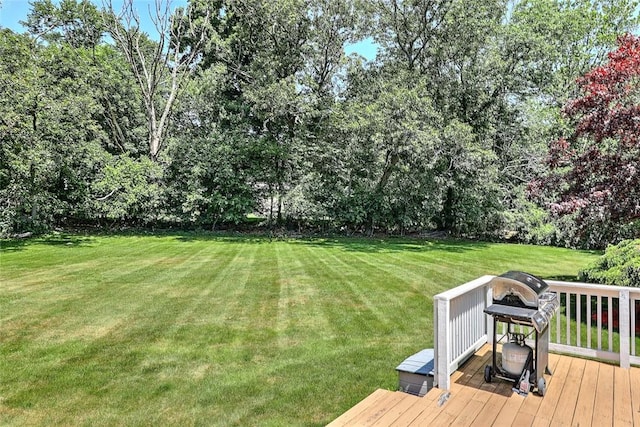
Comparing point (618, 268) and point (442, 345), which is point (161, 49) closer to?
point (618, 268)

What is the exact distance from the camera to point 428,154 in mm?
12953

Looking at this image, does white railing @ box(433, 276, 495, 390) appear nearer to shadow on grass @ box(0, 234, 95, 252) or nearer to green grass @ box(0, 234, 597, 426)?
green grass @ box(0, 234, 597, 426)

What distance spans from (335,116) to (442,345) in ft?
42.2

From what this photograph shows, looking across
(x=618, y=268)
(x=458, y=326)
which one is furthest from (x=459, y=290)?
(x=618, y=268)

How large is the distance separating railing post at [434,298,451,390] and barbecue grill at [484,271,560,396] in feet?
1.12

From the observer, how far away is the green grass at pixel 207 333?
10.3 feet

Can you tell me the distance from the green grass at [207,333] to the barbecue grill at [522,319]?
3.44 feet

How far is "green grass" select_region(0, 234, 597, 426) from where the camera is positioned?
3.14 m

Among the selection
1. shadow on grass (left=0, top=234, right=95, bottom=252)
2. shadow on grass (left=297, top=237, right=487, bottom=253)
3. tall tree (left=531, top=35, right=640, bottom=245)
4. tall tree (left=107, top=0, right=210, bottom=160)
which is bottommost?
shadow on grass (left=297, top=237, right=487, bottom=253)

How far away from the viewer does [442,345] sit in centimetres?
279

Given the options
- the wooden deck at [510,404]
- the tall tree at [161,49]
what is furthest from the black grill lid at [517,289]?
the tall tree at [161,49]

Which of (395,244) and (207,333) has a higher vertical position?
(395,244)

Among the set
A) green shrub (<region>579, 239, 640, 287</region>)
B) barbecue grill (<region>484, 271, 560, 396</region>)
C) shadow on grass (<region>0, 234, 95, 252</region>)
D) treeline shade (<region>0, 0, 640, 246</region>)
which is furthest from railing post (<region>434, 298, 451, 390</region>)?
shadow on grass (<region>0, 234, 95, 252</region>)

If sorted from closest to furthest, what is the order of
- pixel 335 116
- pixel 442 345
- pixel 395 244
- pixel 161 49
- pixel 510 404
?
1. pixel 510 404
2. pixel 442 345
3. pixel 395 244
4. pixel 335 116
5. pixel 161 49
